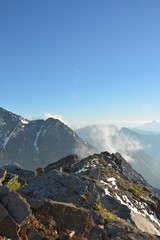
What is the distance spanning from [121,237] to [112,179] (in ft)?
121

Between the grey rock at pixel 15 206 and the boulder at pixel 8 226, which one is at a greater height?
the grey rock at pixel 15 206

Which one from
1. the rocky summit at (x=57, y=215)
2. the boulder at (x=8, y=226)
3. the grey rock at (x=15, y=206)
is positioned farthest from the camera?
the grey rock at (x=15, y=206)

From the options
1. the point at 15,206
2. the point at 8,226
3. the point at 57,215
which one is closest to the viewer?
the point at 8,226

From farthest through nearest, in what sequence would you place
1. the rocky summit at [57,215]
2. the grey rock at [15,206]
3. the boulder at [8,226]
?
1. the grey rock at [15,206]
2. the rocky summit at [57,215]
3. the boulder at [8,226]

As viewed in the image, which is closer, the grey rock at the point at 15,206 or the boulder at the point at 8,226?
the boulder at the point at 8,226

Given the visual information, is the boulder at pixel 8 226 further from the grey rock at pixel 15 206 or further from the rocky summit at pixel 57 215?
the grey rock at pixel 15 206

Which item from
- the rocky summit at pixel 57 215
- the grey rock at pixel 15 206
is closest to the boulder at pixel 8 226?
the rocky summit at pixel 57 215

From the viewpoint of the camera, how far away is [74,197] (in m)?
21.2

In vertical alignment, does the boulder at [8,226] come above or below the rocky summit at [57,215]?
below

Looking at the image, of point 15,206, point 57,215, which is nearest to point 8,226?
point 15,206

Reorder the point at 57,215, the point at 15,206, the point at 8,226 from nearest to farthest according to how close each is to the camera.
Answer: the point at 8,226
the point at 15,206
the point at 57,215

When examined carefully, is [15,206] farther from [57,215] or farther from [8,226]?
[57,215]

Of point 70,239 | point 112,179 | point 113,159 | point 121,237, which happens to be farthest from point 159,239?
point 113,159

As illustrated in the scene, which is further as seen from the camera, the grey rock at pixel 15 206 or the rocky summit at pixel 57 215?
the grey rock at pixel 15 206
